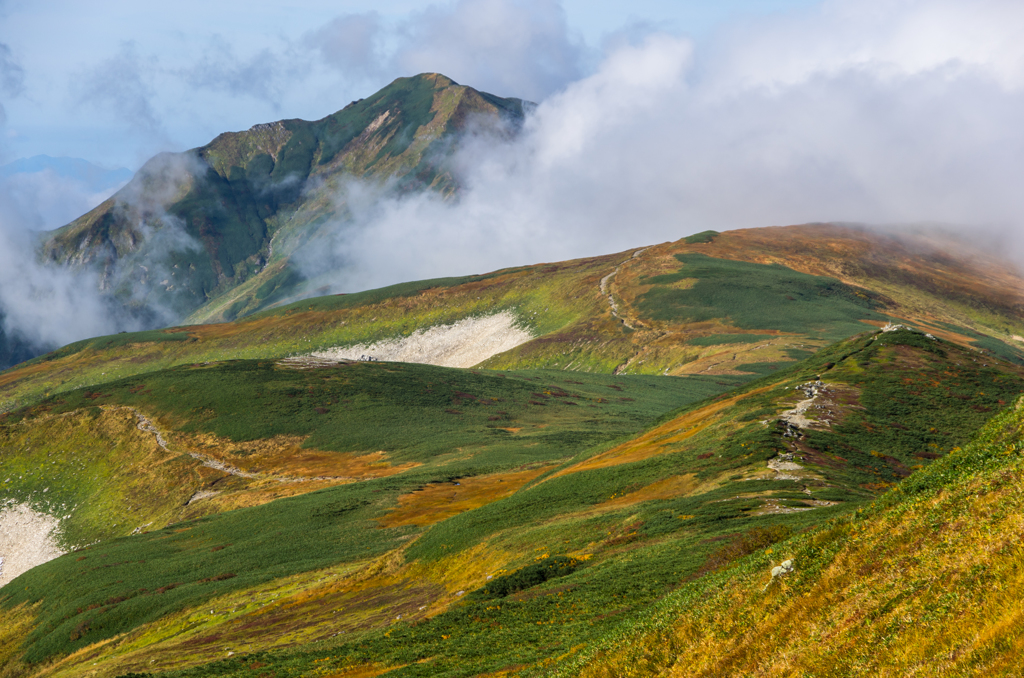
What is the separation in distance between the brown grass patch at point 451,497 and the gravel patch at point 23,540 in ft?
201

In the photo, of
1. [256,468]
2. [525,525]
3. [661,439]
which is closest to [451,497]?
[661,439]

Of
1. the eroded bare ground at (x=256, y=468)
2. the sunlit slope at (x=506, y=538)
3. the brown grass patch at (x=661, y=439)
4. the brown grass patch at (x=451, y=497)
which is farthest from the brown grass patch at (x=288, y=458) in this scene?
the brown grass patch at (x=661, y=439)

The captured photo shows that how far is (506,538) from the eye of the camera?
51.4 m

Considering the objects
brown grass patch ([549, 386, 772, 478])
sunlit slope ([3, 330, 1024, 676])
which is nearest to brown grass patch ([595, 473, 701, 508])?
sunlit slope ([3, 330, 1024, 676])

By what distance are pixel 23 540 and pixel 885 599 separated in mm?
128581

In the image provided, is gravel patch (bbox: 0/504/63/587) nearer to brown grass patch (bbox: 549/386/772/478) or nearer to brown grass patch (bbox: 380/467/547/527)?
brown grass patch (bbox: 380/467/547/527)

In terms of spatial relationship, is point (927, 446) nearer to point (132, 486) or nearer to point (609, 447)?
point (609, 447)

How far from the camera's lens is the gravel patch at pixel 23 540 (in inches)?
4176

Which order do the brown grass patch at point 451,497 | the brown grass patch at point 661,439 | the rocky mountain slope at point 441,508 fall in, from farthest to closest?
the brown grass patch at point 451,497
the brown grass patch at point 661,439
the rocky mountain slope at point 441,508

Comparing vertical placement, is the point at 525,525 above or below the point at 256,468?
below

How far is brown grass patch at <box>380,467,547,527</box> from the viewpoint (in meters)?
76.4

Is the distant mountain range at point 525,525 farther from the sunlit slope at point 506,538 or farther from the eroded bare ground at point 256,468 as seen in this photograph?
the eroded bare ground at point 256,468

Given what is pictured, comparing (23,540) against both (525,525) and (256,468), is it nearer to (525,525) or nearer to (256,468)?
(256,468)

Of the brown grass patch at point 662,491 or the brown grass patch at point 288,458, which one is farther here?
the brown grass patch at point 288,458
